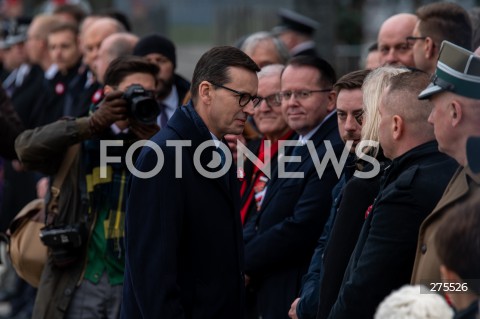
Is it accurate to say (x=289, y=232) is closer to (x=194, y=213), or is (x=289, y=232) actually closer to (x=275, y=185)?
(x=275, y=185)

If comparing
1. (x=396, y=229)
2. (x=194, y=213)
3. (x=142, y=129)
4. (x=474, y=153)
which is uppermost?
(x=474, y=153)

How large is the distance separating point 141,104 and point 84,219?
30.6 inches

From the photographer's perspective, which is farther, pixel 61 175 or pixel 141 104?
pixel 61 175

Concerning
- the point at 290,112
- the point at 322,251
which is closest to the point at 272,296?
the point at 322,251

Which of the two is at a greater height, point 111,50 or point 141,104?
point 141,104

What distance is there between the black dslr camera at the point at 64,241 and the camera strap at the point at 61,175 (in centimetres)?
17

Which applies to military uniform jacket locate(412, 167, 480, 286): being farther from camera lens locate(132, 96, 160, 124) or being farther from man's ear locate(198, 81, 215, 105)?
camera lens locate(132, 96, 160, 124)

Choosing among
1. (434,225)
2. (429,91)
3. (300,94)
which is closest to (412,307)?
(434,225)

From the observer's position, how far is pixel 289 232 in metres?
5.62

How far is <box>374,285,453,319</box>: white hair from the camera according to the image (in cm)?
291

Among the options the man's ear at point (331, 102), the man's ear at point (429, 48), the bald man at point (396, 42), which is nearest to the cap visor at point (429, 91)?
the man's ear at point (331, 102)

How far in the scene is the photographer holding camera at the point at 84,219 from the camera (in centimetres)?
586

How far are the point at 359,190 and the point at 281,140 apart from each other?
78.4 inches

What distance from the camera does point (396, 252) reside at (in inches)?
158
